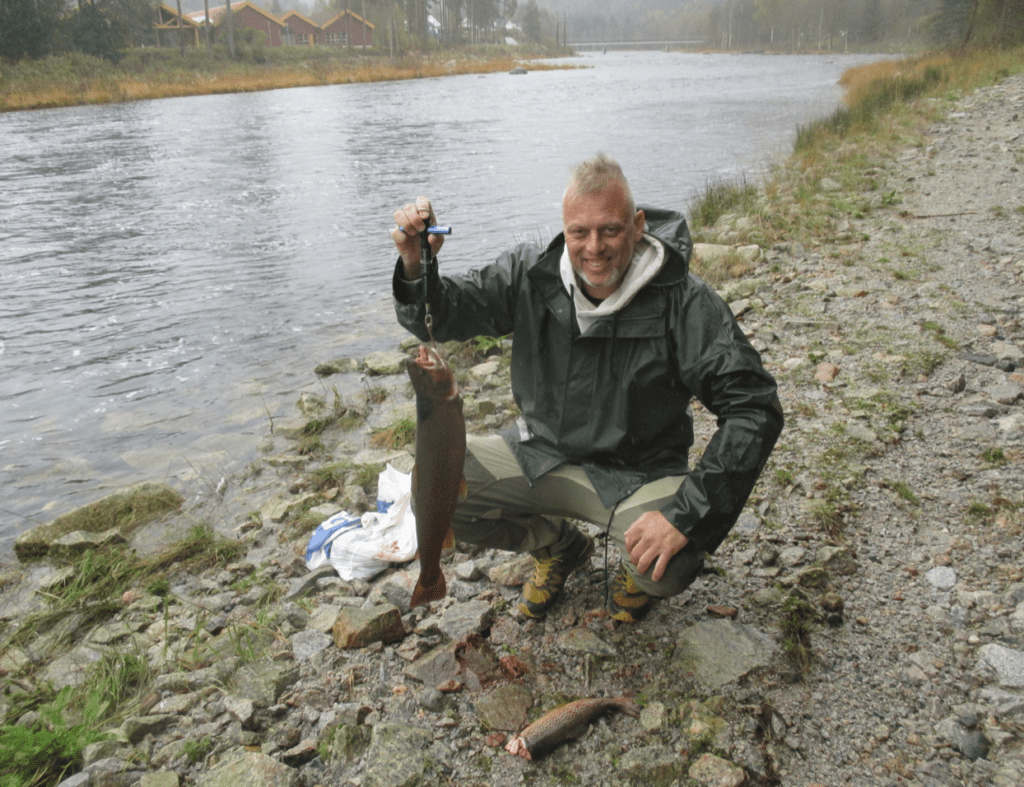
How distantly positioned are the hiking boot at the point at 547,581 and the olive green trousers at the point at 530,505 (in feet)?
0.10

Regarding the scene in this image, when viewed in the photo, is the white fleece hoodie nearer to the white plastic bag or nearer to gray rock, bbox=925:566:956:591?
the white plastic bag

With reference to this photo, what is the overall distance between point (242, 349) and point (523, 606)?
5265 mm

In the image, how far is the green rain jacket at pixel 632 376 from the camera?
7.70 ft

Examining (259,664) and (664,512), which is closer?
(664,512)

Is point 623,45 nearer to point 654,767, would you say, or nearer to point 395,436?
point 395,436

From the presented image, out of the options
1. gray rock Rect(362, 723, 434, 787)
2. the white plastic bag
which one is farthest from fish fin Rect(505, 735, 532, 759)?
the white plastic bag

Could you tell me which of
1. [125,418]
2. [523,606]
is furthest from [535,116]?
[523,606]

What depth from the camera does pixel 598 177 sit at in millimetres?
2486

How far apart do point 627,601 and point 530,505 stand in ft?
1.72

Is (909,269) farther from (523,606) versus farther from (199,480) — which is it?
(199,480)

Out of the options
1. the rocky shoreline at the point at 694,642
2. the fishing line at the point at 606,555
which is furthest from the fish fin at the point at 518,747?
the fishing line at the point at 606,555

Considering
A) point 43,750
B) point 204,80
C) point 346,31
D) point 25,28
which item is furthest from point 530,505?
point 346,31

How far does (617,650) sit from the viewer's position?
2703mm

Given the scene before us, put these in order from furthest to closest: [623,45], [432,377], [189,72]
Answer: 1. [623,45]
2. [189,72]
3. [432,377]
